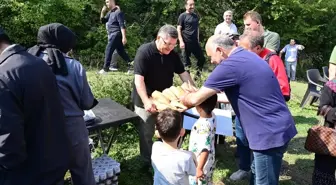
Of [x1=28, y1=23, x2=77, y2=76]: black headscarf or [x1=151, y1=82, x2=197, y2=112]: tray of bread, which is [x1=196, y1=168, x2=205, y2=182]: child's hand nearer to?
[x1=151, y1=82, x2=197, y2=112]: tray of bread

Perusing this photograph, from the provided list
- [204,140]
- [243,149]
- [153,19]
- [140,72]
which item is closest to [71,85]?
[140,72]

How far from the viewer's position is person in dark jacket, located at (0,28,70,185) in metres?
1.90

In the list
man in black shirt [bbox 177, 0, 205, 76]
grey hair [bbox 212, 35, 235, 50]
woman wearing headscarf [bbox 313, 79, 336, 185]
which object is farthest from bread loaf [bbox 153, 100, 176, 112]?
man in black shirt [bbox 177, 0, 205, 76]

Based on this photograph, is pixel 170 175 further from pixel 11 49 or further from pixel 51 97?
pixel 11 49

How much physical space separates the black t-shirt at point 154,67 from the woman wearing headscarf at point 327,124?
1539 millimetres

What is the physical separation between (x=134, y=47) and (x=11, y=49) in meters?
10.7

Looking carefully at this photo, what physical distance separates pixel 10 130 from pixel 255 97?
1.65m

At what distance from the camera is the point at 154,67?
147 inches

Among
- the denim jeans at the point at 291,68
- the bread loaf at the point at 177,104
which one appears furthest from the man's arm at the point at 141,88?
the denim jeans at the point at 291,68

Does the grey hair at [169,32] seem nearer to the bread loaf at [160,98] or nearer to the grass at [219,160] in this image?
the bread loaf at [160,98]

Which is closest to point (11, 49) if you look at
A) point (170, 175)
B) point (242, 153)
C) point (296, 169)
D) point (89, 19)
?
point (170, 175)

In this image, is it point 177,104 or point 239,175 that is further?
point 239,175

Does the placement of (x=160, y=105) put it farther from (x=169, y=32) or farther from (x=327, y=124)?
(x=327, y=124)

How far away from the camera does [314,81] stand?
337 inches
